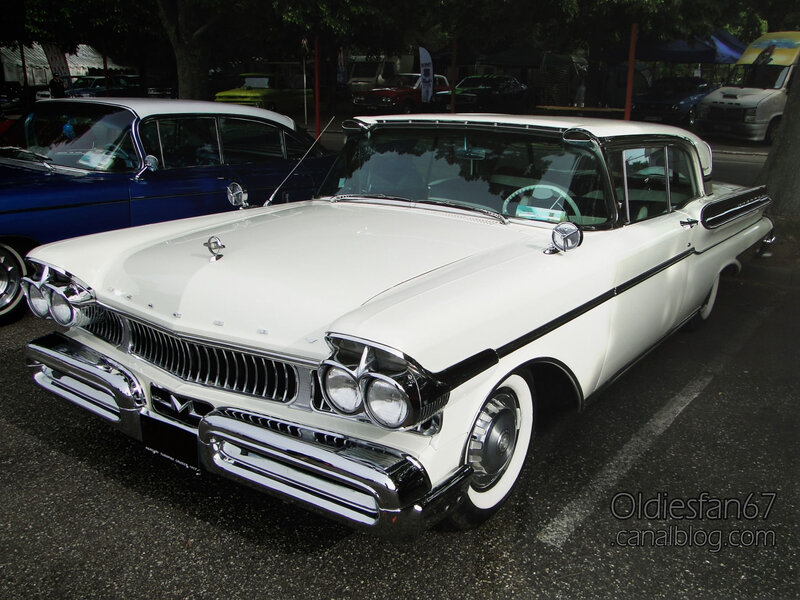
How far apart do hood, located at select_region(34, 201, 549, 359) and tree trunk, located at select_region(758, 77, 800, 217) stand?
558 cm

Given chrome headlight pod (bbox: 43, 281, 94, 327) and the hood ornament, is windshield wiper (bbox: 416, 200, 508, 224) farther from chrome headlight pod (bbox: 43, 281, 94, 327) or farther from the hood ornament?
chrome headlight pod (bbox: 43, 281, 94, 327)

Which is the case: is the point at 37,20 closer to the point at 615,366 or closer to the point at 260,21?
the point at 260,21

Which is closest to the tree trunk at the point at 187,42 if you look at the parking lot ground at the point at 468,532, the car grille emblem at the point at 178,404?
the parking lot ground at the point at 468,532

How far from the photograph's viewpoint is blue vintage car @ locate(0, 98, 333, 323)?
4781 mm

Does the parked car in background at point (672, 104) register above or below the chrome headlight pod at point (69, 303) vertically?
above

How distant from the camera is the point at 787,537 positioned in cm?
270

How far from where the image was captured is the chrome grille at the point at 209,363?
2.44 metres

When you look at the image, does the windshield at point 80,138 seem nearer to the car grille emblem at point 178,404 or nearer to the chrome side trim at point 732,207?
the car grille emblem at point 178,404

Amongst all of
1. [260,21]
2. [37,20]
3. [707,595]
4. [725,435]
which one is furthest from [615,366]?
[37,20]

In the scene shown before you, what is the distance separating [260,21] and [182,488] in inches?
522

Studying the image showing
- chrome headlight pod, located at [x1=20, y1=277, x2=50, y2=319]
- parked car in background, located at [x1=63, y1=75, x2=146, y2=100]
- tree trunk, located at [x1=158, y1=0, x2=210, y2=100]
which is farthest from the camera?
parked car in background, located at [x1=63, y1=75, x2=146, y2=100]

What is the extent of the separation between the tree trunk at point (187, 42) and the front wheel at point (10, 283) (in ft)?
28.0

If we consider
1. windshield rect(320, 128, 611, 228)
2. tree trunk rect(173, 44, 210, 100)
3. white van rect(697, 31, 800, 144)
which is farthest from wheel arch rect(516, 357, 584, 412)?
white van rect(697, 31, 800, 144)

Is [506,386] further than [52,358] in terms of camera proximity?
No
